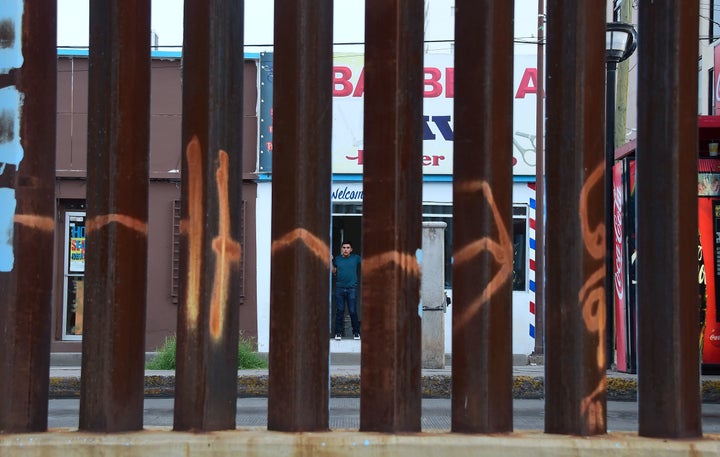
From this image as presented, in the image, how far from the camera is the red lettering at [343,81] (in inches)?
785

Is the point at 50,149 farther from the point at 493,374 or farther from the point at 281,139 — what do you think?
the point at 493,374

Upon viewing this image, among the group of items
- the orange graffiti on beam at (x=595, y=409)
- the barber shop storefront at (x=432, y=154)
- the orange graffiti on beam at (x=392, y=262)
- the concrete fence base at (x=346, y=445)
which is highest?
the barber shop storefront at (x=432, y=154)

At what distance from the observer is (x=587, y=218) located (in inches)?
202

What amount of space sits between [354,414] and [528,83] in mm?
12953

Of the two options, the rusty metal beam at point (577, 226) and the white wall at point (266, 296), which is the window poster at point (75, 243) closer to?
the white wall at point (266, 296)

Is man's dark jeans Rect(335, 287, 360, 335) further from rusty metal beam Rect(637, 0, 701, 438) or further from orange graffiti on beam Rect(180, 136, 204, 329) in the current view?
rusty metal beam Rect(637, 0, 701, 438)

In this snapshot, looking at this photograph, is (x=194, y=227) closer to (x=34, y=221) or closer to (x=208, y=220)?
(x=208, y=220)

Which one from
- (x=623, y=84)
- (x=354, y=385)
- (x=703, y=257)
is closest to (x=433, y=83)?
(x=623, y=84)

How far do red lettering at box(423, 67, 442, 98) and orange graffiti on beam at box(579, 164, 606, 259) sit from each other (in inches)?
592

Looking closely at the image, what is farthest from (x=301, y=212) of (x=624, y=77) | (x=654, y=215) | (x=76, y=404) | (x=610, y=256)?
(x=624, y=77)

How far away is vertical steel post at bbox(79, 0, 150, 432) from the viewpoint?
5203 millimetres

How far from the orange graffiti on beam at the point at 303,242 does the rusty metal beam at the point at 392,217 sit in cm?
24

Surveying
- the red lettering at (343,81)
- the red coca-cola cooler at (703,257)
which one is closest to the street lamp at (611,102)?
the red coca-cola cooler at (703,257)

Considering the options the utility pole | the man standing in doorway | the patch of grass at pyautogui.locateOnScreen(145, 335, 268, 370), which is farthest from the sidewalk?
the utility pole
